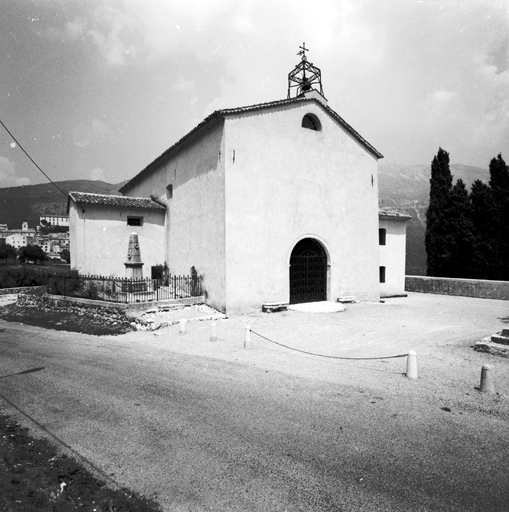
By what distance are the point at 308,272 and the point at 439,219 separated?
55.7 feet

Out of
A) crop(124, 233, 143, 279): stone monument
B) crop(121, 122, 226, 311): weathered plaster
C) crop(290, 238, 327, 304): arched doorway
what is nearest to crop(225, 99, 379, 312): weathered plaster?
crop(290, 238, 327, 304): arched doorway

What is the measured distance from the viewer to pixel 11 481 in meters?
3.30

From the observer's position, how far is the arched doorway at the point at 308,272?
1633 centimetres

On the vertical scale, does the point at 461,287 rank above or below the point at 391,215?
below

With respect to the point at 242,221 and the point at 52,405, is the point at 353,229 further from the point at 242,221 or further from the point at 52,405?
the point at 52,405

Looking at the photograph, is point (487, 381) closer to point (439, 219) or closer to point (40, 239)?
point (439, 219)

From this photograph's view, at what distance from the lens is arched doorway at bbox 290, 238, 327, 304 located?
53.6ft

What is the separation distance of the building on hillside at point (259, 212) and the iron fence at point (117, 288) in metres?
1.04

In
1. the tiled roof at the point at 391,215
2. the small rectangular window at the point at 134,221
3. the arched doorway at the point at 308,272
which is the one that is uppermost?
the tiled roof at the point at 391,215

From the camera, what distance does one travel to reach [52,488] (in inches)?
130

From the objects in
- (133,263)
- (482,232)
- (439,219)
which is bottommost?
(133,263)

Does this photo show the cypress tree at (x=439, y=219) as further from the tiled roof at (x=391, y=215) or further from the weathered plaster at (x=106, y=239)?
the weathered plaster at (x=106, y=239)

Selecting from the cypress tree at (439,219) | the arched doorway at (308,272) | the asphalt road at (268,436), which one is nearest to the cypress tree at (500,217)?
the cypress tree at (439,219)

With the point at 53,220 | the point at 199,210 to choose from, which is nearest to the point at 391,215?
the point at 199,210
